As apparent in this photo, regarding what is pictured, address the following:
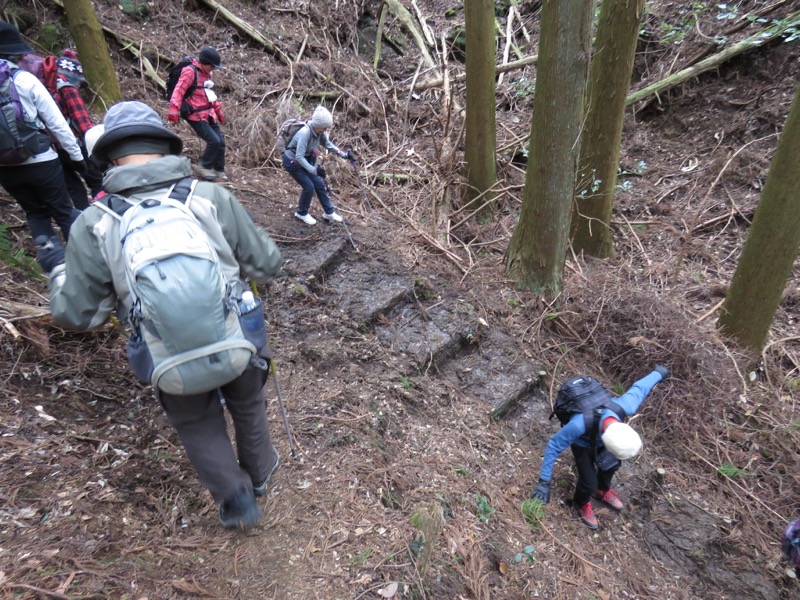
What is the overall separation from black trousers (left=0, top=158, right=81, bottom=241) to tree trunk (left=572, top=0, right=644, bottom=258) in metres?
5.51

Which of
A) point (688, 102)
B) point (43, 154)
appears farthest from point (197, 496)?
point (688, 102)

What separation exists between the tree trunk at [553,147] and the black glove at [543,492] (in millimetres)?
2463

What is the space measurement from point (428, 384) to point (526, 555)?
66.0 inches

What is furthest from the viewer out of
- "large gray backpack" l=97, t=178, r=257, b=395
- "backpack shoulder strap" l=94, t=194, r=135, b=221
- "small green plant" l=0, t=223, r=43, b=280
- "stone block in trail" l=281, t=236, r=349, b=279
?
"stone block in trail" l=281, t=236, r=349, b=279

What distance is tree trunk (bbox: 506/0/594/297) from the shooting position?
458 centimetres

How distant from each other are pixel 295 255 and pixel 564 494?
11.9ft

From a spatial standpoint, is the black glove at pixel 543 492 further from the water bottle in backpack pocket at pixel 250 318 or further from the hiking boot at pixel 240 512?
the water bottle in backpack pocket at pixel 250 318

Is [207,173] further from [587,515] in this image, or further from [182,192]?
[587,515]

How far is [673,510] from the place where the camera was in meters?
4.20

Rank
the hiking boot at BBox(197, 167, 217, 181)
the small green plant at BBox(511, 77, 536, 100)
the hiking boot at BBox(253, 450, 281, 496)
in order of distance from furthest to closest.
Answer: the small green plant at BBox(511, 77, 536, 100)
the hiking boot at BBox(197, 167, 217, 181)
the hiking boot at BBox(253, 450, 281, 496)

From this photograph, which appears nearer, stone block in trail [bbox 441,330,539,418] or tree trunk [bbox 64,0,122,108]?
stone block in trail [bbox 441,330,539,418]

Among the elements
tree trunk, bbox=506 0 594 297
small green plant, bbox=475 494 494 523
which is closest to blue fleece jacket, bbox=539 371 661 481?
small green plant, bbox=475 494 494 523

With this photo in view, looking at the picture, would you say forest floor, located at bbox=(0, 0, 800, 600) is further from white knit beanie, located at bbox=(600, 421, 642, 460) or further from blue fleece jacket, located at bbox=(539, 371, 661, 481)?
white knit beanie, located at bbox=(600, 421, 642, 460)

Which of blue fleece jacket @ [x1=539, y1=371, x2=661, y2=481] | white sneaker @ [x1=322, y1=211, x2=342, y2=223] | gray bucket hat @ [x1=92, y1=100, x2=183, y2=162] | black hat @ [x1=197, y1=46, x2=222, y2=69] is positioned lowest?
blue fleece jacket @ [x1=539, y1=371, x2=661, y2=481]
